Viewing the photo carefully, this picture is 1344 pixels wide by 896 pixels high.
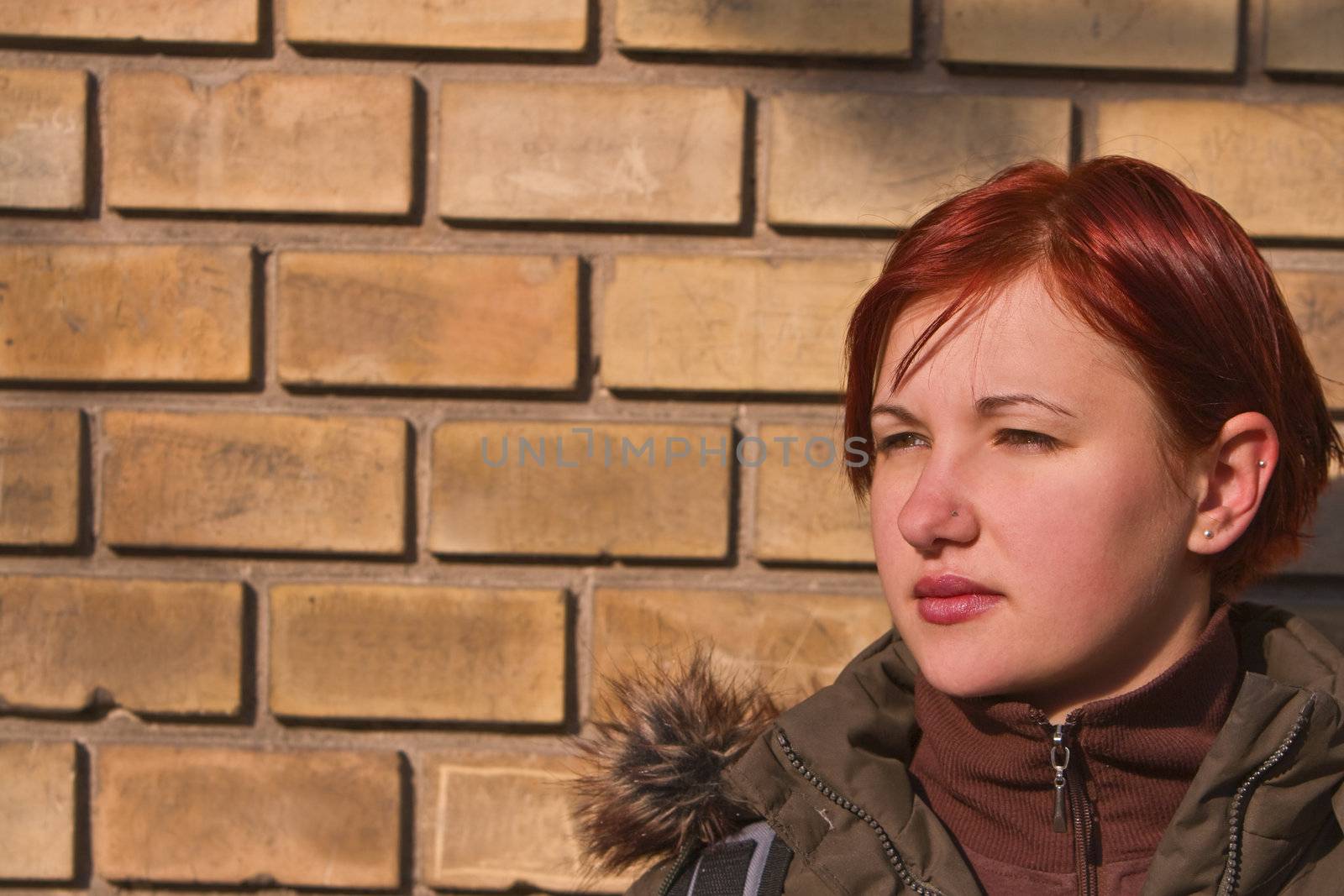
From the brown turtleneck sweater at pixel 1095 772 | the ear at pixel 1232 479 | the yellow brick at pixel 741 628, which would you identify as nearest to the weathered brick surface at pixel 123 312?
the yellow brick at pixel 741 628

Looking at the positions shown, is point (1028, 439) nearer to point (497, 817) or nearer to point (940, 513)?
point (940, 513)

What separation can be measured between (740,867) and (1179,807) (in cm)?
47

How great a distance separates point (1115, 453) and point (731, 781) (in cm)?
55

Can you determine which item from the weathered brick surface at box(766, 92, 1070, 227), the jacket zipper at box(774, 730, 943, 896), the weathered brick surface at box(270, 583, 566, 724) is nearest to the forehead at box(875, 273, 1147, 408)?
the jacket zipper at box(774, 730, 943, 896)

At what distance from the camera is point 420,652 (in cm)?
172

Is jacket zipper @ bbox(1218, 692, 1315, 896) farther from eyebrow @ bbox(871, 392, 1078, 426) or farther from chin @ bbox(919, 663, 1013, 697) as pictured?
eyebrow @ bbox(871, 392, 1078, 426)

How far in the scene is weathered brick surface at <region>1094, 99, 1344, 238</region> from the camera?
5.55ft

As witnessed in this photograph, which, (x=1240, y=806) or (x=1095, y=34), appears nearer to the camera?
(x=1240, y=806)

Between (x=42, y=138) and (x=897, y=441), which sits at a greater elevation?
(x=42, y=138)

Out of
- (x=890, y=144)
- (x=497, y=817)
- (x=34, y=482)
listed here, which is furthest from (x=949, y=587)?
(x=34, y=482)

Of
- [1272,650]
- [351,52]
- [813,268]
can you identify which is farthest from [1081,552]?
[351,52]

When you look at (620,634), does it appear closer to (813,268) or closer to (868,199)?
(813,268)

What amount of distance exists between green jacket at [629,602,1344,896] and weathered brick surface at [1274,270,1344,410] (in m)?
0.51

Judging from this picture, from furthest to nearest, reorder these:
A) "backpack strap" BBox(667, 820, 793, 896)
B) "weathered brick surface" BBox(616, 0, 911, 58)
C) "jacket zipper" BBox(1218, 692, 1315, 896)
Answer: "weathered brick surface" BBox(616, 0, 911, 58), "backpack strap" BBox(667, 820, 793, 896), "jacket zipper" BBox(1218, 692, 1315, 896)
